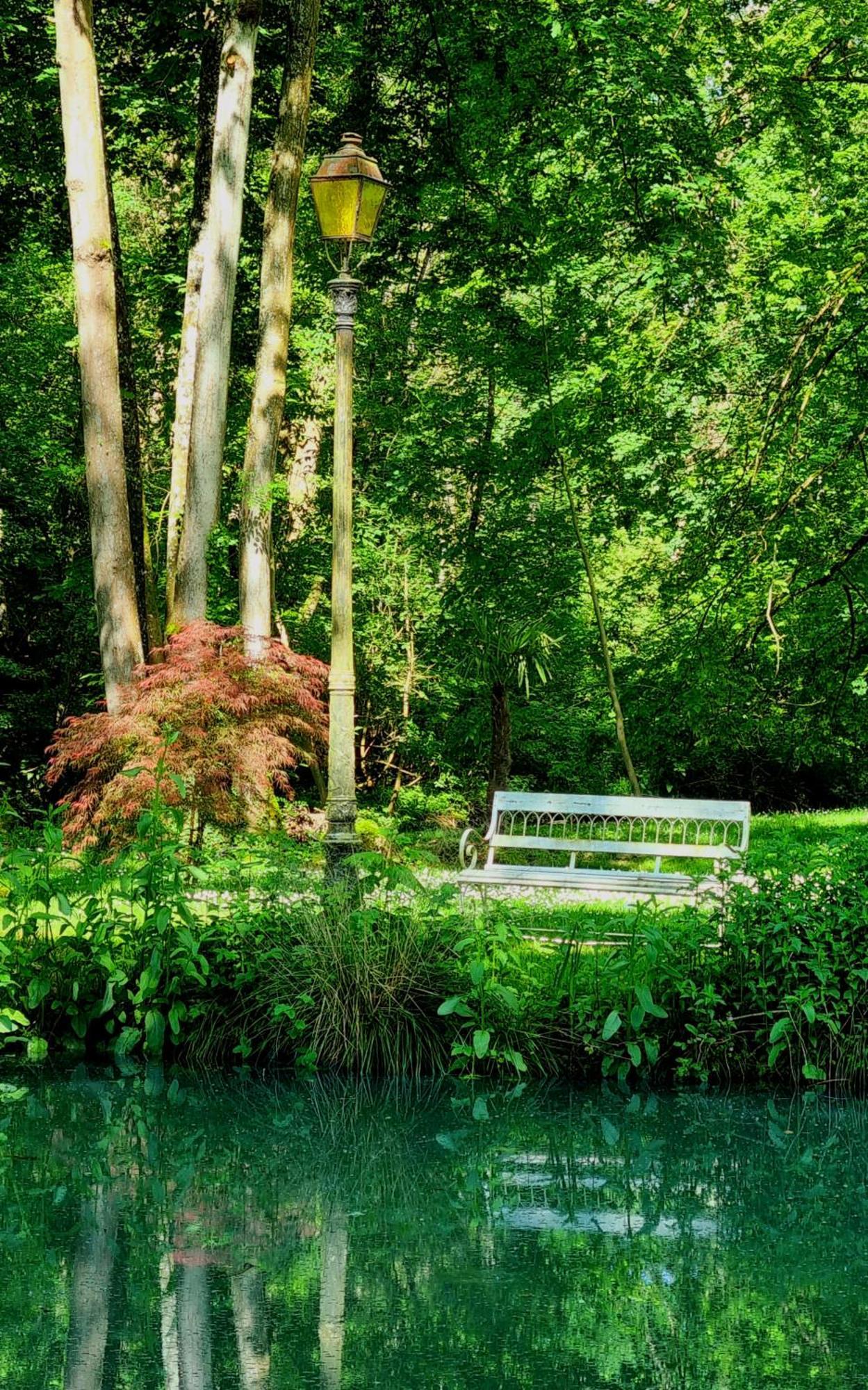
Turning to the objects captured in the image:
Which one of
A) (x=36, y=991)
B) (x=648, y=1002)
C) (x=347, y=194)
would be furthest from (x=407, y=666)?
(x=648, y=1002)

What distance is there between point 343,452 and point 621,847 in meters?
3.41

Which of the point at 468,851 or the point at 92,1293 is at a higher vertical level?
the point at 468,851

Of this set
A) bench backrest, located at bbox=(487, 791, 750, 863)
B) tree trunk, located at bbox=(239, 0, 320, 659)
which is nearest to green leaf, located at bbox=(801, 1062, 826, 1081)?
bench backrest, located at bbox=(487, 791, 750, 863)

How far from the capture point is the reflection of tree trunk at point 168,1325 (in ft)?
12.0

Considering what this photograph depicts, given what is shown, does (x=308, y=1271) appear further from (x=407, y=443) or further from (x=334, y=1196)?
(x=407, y=443)

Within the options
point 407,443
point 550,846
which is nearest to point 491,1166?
point 550,846

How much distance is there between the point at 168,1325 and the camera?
395cm

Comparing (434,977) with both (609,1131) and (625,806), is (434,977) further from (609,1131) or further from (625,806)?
(625,806)

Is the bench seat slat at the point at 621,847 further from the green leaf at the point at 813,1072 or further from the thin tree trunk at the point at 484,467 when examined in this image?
the thin tree trunk at the point at 484,467

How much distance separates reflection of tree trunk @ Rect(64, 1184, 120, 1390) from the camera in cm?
366

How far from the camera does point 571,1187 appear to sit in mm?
5434

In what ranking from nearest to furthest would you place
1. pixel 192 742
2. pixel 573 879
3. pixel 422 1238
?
pixel 422 1238, pixel 192 742, pixel 573 879

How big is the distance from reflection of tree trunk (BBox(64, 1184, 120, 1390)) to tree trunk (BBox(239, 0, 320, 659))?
21.5 ft

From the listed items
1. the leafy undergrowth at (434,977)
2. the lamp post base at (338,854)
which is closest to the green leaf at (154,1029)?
the leafy undergrowth at (434,977)
